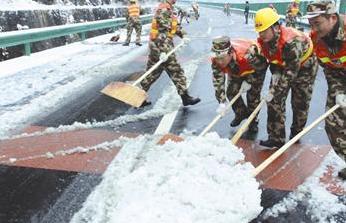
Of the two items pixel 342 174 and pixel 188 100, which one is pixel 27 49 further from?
pixel 342 174

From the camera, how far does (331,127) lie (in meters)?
4.47

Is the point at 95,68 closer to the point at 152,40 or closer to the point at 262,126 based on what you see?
the point at 152,40

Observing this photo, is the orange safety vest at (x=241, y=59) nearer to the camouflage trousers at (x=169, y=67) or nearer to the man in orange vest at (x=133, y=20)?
the camouflage trousers at (x=169, y=67)

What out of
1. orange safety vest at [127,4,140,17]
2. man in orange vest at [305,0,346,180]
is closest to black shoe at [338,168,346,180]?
man in orange vest at [305,0,346,180]

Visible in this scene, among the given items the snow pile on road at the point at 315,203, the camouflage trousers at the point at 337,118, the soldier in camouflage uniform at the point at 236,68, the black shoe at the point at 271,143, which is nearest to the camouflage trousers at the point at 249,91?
the soldier in camouflage uniform at the point at 236,68

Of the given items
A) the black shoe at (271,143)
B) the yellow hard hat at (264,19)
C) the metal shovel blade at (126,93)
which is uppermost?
the yellow hard hat at (264,19)

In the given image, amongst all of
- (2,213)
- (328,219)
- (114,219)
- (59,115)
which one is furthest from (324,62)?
(59,115)

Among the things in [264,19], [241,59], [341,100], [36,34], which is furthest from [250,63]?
[36,34]

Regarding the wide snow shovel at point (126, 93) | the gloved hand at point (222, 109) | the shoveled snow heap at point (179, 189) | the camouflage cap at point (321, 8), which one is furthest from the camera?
the wide snow shovel at point (126, 93)

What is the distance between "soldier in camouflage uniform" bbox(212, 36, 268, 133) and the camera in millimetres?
5301

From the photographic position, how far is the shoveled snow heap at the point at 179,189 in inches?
Result: 134

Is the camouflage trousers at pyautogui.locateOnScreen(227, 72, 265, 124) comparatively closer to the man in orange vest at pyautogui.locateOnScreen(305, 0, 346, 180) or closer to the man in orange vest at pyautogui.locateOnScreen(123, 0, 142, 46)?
the man in orange vest at pyautogui.locateOnScreen(305, 0, 346, 180)

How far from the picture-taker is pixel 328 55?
438 centimetres

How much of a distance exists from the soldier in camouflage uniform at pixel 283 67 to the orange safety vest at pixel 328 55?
28 cm
